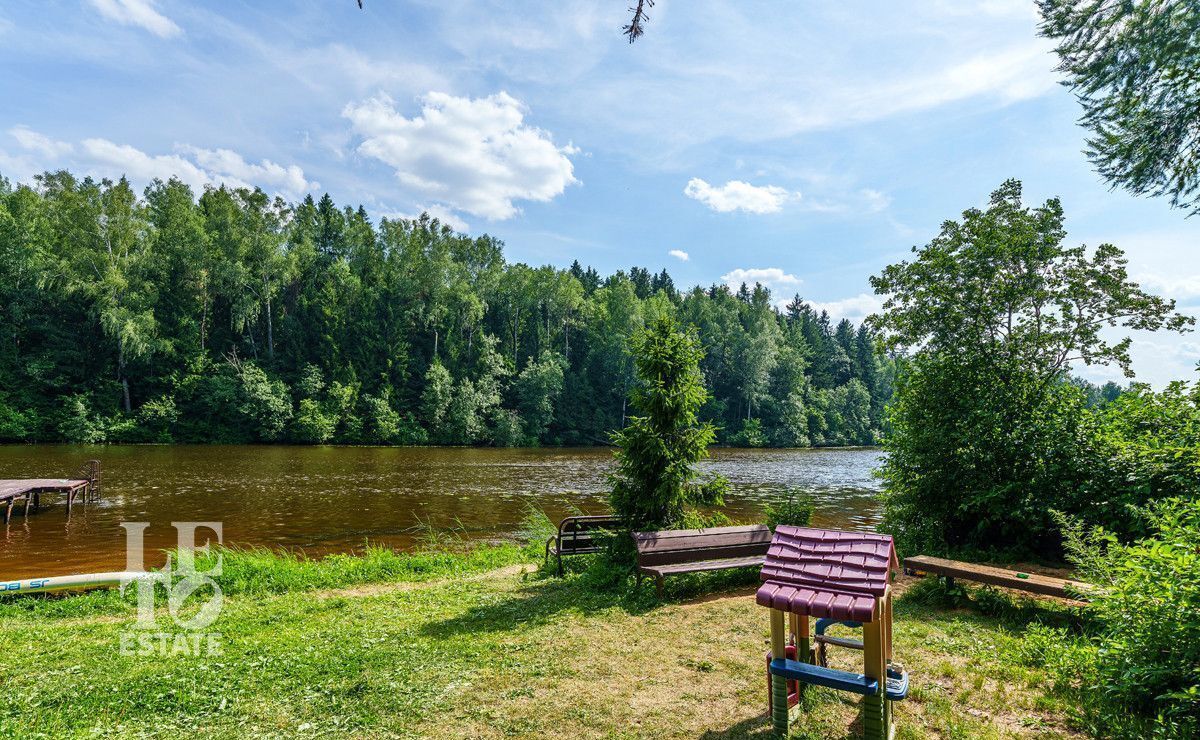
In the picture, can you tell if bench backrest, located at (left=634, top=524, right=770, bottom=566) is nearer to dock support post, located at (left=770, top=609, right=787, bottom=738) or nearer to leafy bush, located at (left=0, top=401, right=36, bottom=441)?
dock support post, located at (left=770, top=609, right=787, bottom=738)

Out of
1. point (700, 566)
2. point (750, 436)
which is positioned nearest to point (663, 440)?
point (700, 566)

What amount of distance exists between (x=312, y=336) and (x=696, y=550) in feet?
179

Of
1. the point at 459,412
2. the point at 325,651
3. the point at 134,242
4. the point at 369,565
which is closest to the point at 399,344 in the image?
the point at 459,412

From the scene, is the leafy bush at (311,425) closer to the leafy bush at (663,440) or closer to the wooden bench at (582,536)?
the wooden bench at (582,536)

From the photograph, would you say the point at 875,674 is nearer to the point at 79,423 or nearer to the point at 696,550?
the point at 696,550

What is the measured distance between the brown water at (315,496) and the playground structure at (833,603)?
9.15 m

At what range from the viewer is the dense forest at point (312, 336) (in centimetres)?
4228

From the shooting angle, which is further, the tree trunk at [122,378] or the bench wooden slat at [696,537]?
the tree trunk at [122,378]

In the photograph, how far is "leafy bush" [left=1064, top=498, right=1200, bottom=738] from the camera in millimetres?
3873

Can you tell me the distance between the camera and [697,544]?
335 inches

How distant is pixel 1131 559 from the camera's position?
4.88 meters

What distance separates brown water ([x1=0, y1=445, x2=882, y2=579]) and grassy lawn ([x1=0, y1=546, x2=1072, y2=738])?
6.68 meters

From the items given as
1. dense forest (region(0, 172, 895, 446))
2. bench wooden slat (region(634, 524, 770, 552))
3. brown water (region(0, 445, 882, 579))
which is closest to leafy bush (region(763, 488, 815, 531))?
bench wooden slat (region(634, 524, 770, 552))

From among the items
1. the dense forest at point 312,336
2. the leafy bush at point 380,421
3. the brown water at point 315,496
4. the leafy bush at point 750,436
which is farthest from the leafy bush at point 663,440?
the leafy bush at point 750,436
